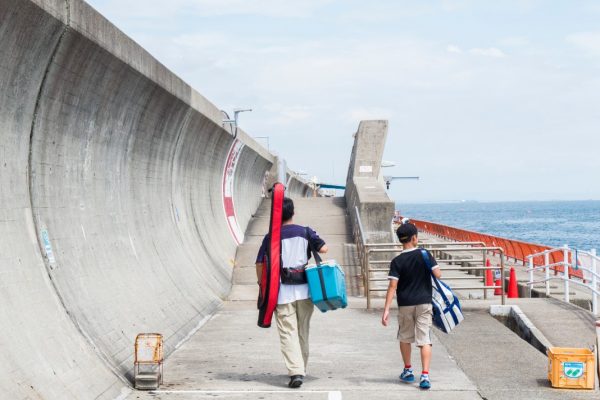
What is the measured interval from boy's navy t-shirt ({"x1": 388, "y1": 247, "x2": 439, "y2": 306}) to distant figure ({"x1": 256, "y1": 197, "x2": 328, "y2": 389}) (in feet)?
2.48

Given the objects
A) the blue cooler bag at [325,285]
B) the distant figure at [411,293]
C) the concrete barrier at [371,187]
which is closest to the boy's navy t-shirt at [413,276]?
the distant figure at [411,293]

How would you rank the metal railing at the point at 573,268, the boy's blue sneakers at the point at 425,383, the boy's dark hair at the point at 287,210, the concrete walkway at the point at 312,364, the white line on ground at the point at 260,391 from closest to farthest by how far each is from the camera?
1. the white line on ground at the point at 260,391
2. the concrete walkway at the point at 312,364
3. the boy's blue sneakers at the point at 425,383
4. the boy's dark hair at the point at 287,210
5. the metal railing at the point at 573,268

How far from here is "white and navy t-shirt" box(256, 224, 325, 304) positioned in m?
8.31

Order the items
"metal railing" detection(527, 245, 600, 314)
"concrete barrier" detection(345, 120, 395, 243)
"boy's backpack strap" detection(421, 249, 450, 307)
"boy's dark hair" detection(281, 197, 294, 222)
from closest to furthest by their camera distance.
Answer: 1. "boy's backpack strap" detection(421, 249, 450, 307)
2. "boy's dark hair" detection(281, 197, 294, 222)
3. "metal railing" detection(527, 245, 600, 314)
4. "concrete barrier" detection(345, 120, 395, 243)

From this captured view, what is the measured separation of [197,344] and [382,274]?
866 cm

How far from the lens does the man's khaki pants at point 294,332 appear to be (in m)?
8.19

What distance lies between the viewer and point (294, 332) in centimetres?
828

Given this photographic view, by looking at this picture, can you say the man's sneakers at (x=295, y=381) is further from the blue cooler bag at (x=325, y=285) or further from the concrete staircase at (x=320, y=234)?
the concrete staircase at (x=320, y=234)

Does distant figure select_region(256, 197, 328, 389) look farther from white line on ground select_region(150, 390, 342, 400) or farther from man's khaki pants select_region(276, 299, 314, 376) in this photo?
white line on ground select_region(150, 390, 342, 400)

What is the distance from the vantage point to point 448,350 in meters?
10.3

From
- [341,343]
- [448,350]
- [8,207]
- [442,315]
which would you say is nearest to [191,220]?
[341,343]

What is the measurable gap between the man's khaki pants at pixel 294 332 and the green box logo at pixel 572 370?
96.4 inches

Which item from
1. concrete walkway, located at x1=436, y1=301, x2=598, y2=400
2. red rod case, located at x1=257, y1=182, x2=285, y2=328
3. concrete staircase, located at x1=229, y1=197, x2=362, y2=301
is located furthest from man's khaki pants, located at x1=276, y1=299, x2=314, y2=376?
concrete staircase, located at x1=229, y1=197, x2=362, y2=301

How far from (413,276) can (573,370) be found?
5.63 ft
